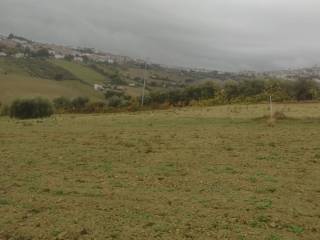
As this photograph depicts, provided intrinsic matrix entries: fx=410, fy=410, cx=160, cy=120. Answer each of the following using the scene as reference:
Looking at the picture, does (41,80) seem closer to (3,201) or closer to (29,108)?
(29,108)

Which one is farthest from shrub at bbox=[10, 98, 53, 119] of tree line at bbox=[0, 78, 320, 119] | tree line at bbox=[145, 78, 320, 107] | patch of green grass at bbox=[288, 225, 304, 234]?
patch of green grass at bbox=[288, 225, 304, 234]

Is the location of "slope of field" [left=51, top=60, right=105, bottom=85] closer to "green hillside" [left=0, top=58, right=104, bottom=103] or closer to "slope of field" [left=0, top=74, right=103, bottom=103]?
"green hillside" [left=0, top=58, right=104, bottom=103]

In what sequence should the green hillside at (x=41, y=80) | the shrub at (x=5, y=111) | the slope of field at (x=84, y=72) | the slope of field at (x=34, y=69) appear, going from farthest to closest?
the slope of field at (x=84, y=72) → the slope of field at (x=34, y=69) → the green hillside at (x=41, y=80) → the shrub at (x=5, y=111)

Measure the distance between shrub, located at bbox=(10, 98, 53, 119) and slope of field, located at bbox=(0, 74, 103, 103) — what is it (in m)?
36.4

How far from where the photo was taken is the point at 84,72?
395 ft

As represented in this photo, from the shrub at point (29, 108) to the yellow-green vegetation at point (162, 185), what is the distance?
2611cm

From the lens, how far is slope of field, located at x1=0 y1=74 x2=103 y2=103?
84375mm

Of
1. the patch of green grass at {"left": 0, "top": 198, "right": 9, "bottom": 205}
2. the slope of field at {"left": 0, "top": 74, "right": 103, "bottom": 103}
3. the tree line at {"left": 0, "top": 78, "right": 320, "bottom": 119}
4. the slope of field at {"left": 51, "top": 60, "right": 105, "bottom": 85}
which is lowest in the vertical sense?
the patch of green grass at {"left": 0, "top": 198, "right": 9, "bottom": 205}

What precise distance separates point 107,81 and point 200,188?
107491 millimetres

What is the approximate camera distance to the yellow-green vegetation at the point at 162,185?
290 inches

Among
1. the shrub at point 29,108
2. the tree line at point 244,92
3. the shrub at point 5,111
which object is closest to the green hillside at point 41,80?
the shrub at point 5,111

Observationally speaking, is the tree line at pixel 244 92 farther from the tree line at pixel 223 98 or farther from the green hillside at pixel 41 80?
the green hillside at pixel 41 80

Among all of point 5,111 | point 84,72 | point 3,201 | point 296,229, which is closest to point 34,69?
point 84,72

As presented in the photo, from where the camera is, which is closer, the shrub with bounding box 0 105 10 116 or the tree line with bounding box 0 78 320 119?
the tree line with bounding box 0 78 320 119
